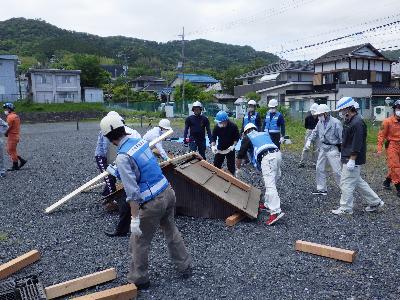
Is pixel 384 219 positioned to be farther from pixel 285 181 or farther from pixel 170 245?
pixel 170 245

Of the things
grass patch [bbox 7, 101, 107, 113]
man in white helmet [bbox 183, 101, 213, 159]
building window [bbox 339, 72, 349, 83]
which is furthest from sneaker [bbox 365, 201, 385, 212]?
grass patch [bbox 7, 101, 107, 113]

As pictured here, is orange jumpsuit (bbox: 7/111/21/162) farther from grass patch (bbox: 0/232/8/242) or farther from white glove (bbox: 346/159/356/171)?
white glove (bbox: 346/159/356/171)

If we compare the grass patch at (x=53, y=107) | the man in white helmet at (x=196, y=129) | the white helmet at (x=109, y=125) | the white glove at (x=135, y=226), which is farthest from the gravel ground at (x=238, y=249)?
the grass patch at (x=53, y=107)

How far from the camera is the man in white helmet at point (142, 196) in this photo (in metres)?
4.16

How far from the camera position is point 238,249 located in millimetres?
5715

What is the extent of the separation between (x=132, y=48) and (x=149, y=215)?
131 metres

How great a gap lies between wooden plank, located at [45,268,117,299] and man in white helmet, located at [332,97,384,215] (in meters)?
4.53

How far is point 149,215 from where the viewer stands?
4.36m

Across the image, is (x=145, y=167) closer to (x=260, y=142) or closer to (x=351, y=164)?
(x=260, y=142)

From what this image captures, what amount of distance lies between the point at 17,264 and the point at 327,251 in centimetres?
410

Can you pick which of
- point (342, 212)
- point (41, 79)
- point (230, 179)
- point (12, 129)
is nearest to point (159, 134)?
point (230, 179)

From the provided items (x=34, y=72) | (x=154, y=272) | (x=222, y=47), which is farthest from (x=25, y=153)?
(x=222, y=47)

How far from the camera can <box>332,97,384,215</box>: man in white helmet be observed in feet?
23.0

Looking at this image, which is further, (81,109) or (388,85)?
(81,109)
